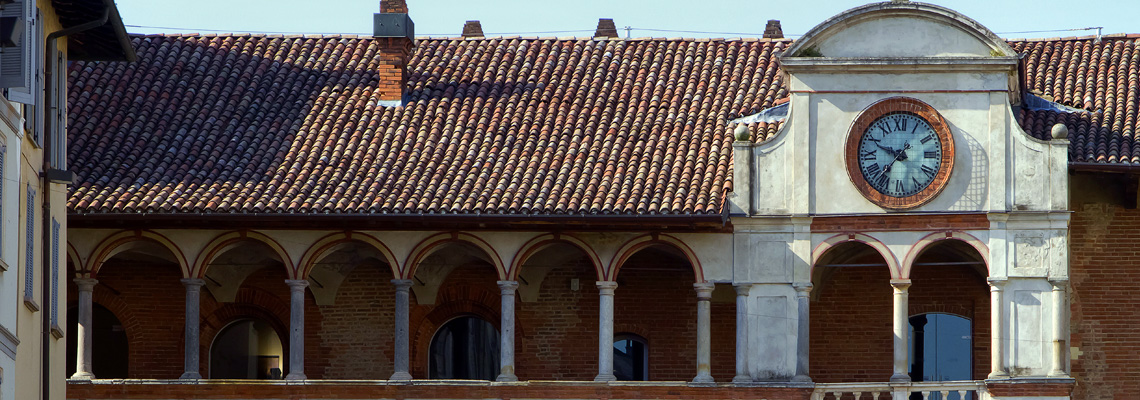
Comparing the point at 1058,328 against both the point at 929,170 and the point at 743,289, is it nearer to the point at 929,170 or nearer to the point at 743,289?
the point at 929,170

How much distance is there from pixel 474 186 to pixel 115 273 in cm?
561

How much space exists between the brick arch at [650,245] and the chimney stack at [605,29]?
20.8ft

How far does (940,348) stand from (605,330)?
4905 mm

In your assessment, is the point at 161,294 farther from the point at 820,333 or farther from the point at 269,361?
the point at 820,333

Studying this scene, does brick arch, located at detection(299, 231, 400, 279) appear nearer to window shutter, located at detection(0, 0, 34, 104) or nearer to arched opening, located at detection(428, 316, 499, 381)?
arched opening, located at detection(428, 316, 499, 381)

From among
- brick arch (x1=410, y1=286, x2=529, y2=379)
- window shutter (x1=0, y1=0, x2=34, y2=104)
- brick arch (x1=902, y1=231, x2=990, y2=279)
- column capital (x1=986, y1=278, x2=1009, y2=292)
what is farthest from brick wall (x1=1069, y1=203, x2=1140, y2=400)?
window shutter (x1=0, y1=0, x2=34, y2=104)

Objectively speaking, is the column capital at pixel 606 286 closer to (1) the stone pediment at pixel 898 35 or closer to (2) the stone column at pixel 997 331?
(1) the stone pediment at pixel 898 35

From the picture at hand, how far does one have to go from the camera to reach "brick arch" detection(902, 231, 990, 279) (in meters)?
26.9

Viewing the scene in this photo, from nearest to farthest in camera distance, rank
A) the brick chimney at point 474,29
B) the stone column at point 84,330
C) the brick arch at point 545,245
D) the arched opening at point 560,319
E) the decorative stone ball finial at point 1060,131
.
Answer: the decorative stone ball finial at point 1060,131 → the stone column at point 84,330 → the brick arch at point 545,245 → the arched opening at point 560,319 → the brick chimney at point 474,29

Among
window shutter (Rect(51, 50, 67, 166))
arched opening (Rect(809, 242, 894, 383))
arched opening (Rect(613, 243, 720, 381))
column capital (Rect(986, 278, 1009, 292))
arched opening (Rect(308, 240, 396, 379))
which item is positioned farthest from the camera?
arched opening (Rect(308, 240, 396, 379))

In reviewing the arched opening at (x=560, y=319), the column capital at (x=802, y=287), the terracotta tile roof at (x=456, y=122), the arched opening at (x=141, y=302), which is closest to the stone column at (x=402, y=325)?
the terracotta tile roof at (x=456, y=122)

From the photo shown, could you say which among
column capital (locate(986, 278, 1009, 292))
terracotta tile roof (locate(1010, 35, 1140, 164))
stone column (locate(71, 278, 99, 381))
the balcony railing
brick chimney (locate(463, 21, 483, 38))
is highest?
brick chimney (locate(463, 21, 483, 38))

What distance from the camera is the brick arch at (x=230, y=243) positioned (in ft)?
90.7

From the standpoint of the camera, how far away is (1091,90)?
28625 mm
